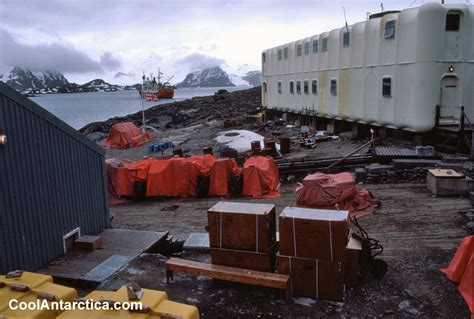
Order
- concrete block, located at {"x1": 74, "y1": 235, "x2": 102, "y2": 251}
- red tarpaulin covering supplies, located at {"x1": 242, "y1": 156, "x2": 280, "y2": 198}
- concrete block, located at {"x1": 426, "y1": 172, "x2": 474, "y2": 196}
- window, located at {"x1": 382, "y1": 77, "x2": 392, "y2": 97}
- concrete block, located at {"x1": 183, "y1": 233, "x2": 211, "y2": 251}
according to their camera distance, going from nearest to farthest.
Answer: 1. concrete block, located at {"x1": 74, "y1": 235, "x2": 102, "y2": 251}
2. concrete block, located at {"x1": 183, "y1": 233, "x2": 211, "y2": 251}
3. concrete block, located at {"x1": 426, "y1": 172, "x2": 474, "y2": 196}
4. red tarpaulin covering supplies, located at {"x1": 242, "y1": 156, "x2": 280, "y2": 198}
5. window, located at {"x1": 382, "y1": 77, "x2": 392, "y2": 97}

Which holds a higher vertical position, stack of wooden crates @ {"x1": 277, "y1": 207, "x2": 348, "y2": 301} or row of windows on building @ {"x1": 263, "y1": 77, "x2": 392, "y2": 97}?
row of windows on building @ {"x1": 263, "y1": 77, "x2": 392, "y2": 97}

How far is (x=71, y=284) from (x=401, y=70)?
19621 millimetres

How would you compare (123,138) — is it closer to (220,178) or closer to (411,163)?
(220,178)

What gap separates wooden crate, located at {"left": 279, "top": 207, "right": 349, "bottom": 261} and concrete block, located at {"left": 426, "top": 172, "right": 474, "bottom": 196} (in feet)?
26.4

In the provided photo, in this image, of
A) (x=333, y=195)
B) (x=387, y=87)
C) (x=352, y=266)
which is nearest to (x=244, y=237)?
(x=352, y=266)

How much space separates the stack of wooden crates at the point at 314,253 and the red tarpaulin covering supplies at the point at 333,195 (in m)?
6.10

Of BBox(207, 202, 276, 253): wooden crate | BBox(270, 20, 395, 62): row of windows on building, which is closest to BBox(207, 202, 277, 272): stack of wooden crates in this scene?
BBox(207, 202, 276, 253): wooden crate

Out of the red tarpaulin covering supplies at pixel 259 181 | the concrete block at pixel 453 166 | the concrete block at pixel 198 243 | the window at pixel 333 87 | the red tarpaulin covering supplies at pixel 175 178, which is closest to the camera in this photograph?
the concrete block at pixel 198 243

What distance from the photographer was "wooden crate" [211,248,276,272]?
8.29 m

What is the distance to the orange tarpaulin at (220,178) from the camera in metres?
17.2

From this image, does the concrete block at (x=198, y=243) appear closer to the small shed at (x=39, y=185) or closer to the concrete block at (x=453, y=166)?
the small shed at (x=39, y=185)

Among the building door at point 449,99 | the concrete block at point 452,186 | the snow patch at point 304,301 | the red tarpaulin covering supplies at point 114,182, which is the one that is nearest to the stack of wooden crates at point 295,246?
the snow patch at point 304,301

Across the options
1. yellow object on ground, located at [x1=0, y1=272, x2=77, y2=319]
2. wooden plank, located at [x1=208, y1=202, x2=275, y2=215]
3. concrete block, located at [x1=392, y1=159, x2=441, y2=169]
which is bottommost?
concrete block, located at [x1=392, y1=159, x2=441, y2=169]

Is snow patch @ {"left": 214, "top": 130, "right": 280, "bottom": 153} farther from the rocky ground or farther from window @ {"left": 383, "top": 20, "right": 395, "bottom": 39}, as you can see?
window @ {"left": 383, "top": 20, "right": 395, "bottom": 39}
